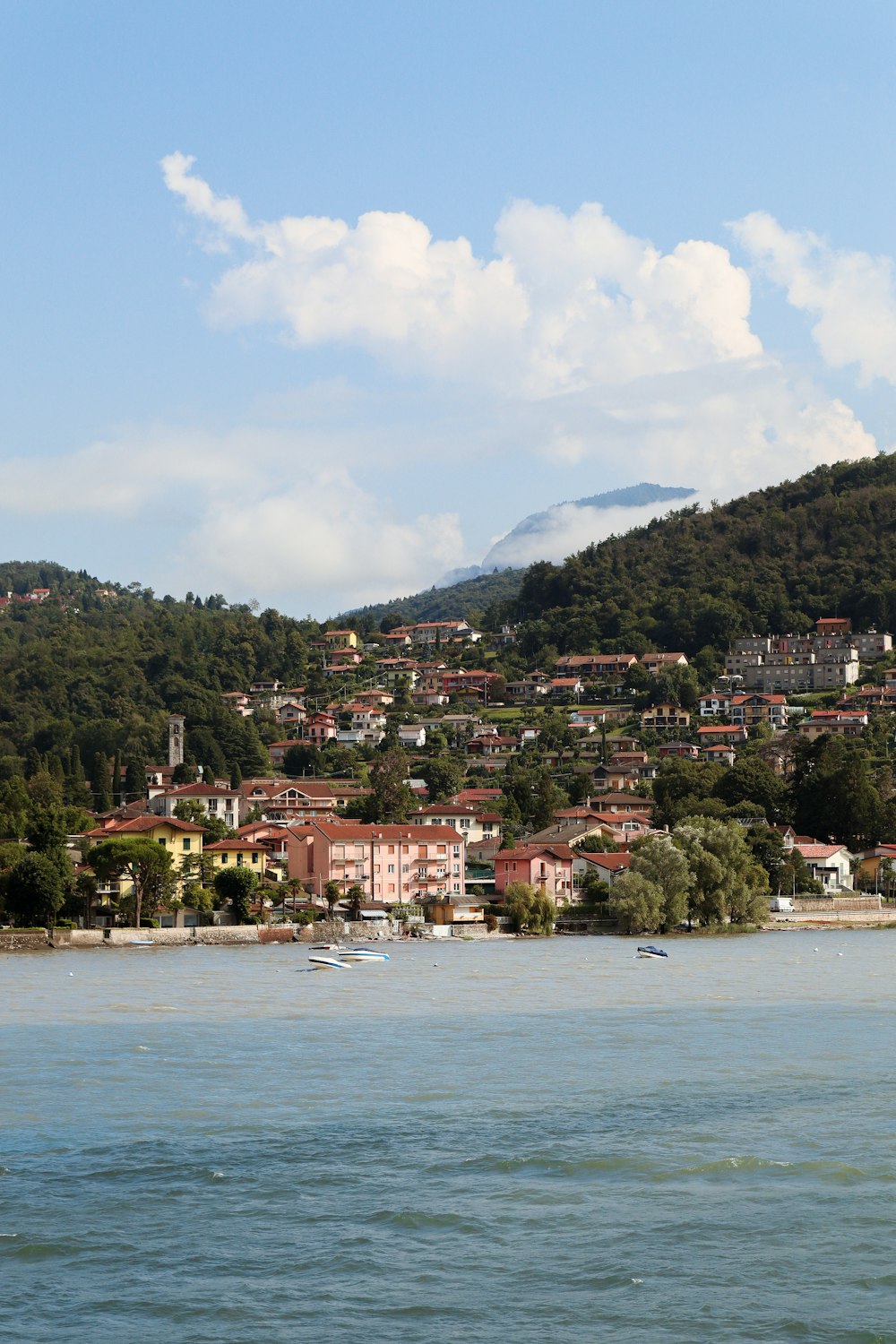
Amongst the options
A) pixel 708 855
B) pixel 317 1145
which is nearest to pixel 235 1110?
pixel 317 1145

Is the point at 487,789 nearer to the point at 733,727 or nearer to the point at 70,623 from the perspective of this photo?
the point at 733,727

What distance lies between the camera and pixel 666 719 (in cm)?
13700

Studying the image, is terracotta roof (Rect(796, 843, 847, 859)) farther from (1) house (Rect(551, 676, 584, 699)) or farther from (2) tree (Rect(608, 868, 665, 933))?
(1) house (Rect(551, 676, 584, 699))

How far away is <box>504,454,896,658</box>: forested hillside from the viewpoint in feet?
545

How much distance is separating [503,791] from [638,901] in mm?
44330

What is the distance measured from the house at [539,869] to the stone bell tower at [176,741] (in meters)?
47.3

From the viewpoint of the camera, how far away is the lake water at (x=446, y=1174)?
538 inches

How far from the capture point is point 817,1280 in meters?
14.4

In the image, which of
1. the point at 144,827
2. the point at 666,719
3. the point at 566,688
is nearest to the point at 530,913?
the point at 144,827

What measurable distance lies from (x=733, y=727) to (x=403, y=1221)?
116 metres

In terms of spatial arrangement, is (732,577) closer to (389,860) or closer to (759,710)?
(759,710)

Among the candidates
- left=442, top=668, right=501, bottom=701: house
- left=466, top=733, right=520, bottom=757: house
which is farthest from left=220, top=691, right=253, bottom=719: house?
left=466, top=733, right=520, bottom=757: house

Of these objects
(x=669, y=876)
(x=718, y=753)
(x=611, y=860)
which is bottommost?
(x=669, y=876)

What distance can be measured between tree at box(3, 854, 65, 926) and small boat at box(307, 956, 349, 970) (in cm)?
1234
